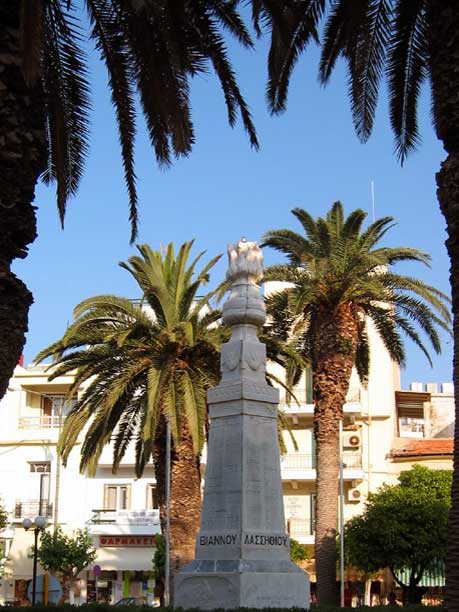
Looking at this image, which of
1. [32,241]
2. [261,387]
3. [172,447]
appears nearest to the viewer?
[32,241]

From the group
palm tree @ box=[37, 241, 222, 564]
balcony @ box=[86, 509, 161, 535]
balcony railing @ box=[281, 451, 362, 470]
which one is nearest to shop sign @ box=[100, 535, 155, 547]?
balcony @ box=[86, 509, 161, 535]

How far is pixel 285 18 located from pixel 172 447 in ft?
50.0

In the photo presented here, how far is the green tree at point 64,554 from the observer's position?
130 feet

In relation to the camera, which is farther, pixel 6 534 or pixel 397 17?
pixel 6 534

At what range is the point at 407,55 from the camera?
14547 mm

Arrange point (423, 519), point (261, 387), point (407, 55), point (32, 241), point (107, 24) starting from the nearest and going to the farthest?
point (32, 241) < point (107, 24) < point (407, 55) < point (261, 387) < point (423, 519)

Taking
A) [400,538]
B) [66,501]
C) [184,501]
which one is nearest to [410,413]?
[66,501]

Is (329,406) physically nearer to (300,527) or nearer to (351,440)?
(351,440)

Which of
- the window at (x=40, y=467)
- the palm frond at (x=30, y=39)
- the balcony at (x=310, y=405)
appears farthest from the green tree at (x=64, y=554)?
the palm frond at (x=30, y=39)

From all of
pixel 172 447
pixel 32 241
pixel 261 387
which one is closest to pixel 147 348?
pixel 172 447

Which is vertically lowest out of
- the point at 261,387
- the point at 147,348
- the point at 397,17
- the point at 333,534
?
the point at 333,534

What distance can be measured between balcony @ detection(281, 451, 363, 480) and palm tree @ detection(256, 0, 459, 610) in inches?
1130

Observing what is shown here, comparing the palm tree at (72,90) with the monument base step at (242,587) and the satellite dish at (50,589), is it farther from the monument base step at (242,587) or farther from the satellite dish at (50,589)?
the satellite dish at (50,589)

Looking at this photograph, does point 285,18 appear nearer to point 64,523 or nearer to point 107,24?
point 107,24
